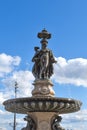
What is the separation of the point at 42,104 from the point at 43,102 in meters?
0.11

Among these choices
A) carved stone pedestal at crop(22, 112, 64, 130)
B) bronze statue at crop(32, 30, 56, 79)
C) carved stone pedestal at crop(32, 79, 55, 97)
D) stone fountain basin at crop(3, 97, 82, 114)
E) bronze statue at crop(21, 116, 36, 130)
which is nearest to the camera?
stone fountain basin at crop(3, 97, 82, 114)

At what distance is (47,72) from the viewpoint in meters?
23.5

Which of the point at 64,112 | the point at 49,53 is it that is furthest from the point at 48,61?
the point at 64,112

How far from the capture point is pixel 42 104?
66.5ft

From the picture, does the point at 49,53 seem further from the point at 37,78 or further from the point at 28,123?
the point at 28,123

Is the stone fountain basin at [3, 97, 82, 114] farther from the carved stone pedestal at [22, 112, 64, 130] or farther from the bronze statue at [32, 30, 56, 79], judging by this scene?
the bronze statue at [32, 30, 56, 79]

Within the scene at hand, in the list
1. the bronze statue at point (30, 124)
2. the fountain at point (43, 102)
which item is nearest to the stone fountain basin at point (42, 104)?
the fountain at point (43, 102)

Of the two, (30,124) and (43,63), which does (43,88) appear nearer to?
(43,63)

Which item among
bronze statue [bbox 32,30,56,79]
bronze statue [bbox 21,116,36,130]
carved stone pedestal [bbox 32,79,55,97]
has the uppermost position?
bronze statue [bbox 32,30,56,79]

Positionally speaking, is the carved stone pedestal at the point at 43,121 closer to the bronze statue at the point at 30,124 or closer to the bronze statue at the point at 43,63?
the bronze statue at the point at 30,124

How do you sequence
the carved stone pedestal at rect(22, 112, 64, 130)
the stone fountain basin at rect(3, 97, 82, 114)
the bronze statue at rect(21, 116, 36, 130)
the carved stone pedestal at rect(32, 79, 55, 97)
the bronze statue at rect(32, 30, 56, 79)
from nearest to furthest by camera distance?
the stone fountain basin at rect(3, 97, 82, 114) → the carved stone pedestal at rect(22, 112, 64, 130) → the bronze statue at rect(21, 116, 36, 130) → the carved stone pedestal at rect(32, 79, 55, 97) → the bronze statue at rect(32, 30, 56, 79)

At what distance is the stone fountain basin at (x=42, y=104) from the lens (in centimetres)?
2023

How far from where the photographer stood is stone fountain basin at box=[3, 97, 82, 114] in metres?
20.2

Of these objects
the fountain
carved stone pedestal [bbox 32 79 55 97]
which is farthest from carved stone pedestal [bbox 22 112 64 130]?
carved stone pedestal [bbox 32 79 55 97]
